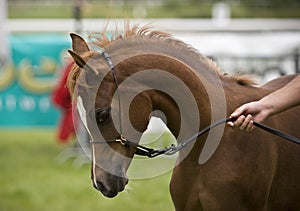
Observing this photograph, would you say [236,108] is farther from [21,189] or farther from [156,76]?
[21,189]

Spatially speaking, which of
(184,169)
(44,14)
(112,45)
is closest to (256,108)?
(184,169)

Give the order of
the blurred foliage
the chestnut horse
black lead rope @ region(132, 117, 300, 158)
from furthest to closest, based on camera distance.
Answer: the blurred foliage
black lead rope @ region(132, 117, 300, 158)
the chestnut horse

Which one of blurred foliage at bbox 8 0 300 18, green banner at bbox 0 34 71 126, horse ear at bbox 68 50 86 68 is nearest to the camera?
horse ear at bbox 68 50 86 68

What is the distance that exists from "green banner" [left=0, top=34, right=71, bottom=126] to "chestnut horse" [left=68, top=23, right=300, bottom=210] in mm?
8087

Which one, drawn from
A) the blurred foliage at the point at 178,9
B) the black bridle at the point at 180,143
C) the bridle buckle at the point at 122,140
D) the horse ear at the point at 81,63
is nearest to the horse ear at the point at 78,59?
the horse ear at the point at 81,63

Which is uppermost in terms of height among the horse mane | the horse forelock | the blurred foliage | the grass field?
the horse mane

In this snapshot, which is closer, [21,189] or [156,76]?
[156,76]

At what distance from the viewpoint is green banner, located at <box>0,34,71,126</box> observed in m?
12.1

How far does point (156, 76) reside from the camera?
4.08 metres

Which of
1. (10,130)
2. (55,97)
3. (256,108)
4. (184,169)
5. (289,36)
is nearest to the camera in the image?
(256,108)

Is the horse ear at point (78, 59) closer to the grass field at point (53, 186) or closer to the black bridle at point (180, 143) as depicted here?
the black bridle at point (180, 143)

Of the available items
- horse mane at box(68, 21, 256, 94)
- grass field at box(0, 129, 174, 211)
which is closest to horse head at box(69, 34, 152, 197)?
horse mane at box(68, 21, 256, 94)

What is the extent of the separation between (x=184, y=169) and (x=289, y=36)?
7.99 meters

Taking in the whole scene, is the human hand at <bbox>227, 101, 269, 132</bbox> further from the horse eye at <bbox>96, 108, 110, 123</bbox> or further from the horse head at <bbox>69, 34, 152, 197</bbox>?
the horse eye at <bbox>96, 108, 110, 123</bbox>
